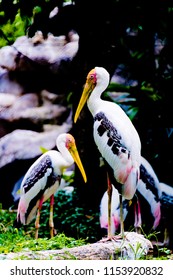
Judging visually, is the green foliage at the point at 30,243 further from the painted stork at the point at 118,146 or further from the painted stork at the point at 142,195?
the painted stork at the point at 142,195

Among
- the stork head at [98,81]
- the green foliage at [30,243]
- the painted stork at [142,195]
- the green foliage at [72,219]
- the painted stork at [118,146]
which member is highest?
the stork head at [98,81]

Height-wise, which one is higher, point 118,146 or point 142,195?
point 118,146

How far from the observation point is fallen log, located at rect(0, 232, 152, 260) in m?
4.18

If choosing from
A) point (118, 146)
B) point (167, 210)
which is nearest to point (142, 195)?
point (167, 210)

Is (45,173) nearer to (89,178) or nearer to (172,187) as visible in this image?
(89,178)

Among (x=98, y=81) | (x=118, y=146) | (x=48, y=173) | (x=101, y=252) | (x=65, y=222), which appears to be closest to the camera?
(x=101, y=252)

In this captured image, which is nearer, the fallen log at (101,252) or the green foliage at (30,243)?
the fallen log at (101,252)

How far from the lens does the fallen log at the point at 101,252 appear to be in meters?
4.18

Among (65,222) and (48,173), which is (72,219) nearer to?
(65,222)

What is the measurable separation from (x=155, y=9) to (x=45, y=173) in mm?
1807

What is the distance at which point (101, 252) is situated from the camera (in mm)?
4398

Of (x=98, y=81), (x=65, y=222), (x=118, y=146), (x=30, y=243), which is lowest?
(x=65, y=222)

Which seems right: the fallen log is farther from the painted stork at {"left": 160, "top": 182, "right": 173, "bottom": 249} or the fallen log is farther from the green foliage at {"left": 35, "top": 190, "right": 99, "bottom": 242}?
the painted stork at {"left": 160, "top": 182, "right": 173, "bottom": 249}

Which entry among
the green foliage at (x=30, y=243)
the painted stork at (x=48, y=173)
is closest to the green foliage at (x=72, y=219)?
the green foliage at (x=30, y=243)
